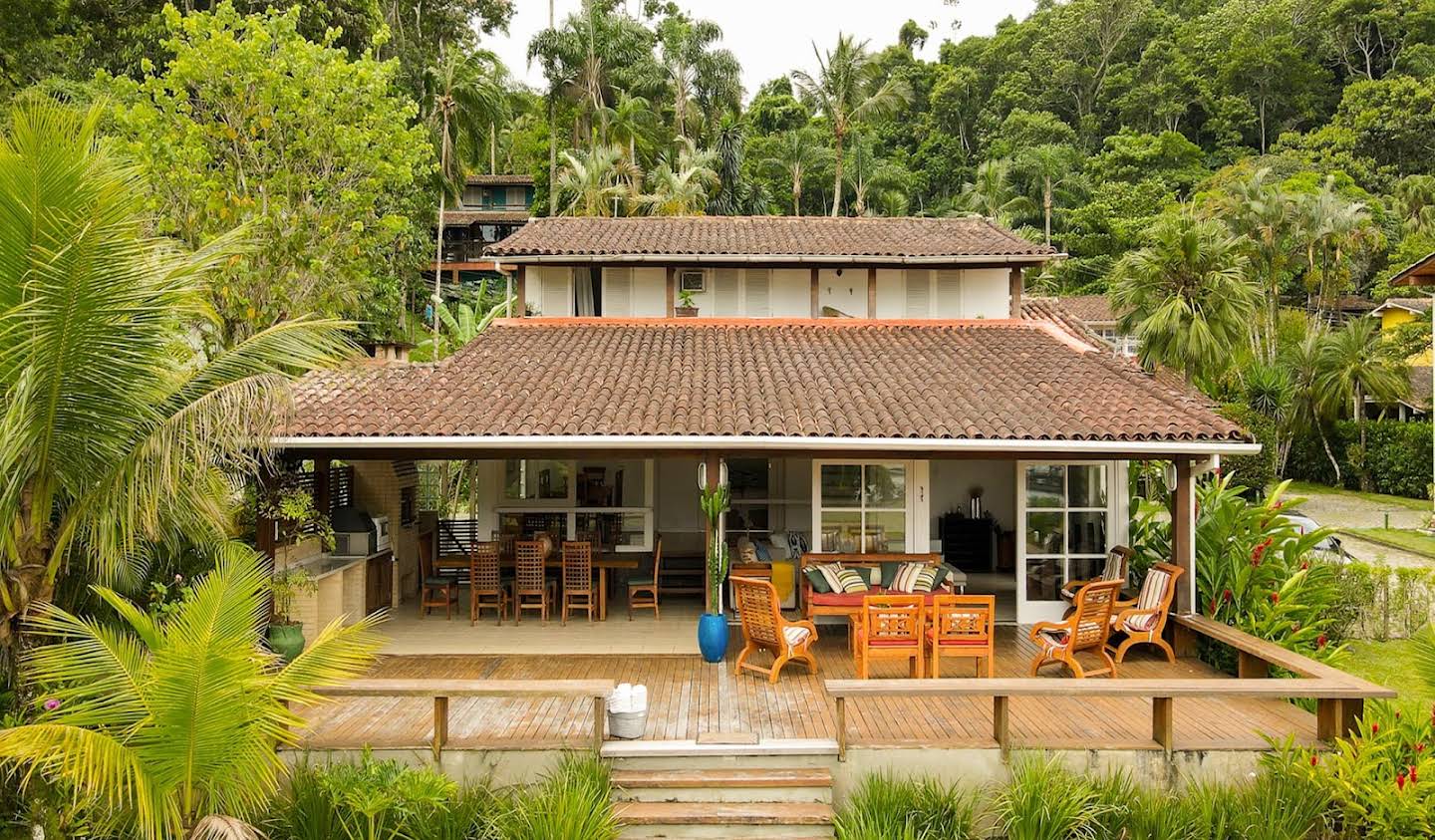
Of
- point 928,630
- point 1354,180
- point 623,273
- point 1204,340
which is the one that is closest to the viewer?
point 928,630

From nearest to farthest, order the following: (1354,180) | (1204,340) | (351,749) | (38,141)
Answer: (38,141) → (351,749) → (1204,340) → (1354,180)

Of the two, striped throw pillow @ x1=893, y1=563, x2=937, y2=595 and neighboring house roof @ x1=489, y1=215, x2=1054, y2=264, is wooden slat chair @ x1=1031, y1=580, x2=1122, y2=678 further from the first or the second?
neighboring house roof @ x1=489, y1=215, x2=1054, y2=264

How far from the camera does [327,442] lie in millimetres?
8914

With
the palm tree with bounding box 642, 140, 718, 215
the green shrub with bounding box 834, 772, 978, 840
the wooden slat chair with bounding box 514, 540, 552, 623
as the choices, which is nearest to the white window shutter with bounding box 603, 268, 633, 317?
the wooden slat chair with bounding box 514, 540, 552, 623

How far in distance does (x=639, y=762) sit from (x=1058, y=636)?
4567 millimetres

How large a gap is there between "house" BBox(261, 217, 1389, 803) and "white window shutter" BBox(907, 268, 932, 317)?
1.6 inches

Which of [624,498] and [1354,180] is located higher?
[1354,180]

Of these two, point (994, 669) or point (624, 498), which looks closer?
point (994, 669)

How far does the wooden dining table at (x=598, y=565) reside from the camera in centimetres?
1115

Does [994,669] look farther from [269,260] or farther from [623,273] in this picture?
[269,260]

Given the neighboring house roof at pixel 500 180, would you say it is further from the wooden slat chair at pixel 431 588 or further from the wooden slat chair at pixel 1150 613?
the wooden slat chair at pixel 1150 613

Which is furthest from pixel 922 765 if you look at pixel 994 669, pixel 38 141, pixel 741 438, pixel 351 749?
pixel 38 141

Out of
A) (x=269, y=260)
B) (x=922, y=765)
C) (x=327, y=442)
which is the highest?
(x=269, y=260)

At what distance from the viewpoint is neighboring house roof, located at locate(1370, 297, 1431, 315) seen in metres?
28.8
